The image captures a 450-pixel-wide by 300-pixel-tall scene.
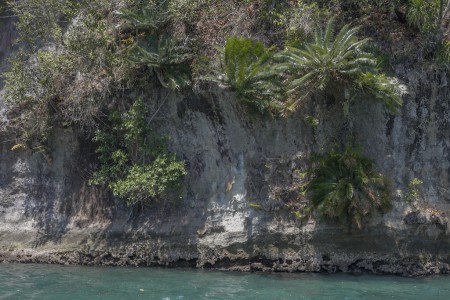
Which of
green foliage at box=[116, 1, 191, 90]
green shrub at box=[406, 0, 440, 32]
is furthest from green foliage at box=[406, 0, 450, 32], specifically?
green foliage at box=[116, 1, 191, 90]

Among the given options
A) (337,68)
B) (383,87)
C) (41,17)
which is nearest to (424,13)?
(383,87)

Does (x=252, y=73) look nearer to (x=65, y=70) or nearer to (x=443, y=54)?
(x=443, y=54)

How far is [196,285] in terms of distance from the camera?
551 inches

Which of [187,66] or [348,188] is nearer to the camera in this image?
[348,188]

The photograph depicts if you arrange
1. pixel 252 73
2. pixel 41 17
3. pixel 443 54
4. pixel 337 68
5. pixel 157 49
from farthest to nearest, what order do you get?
pixel 41 17
pixel 157 49
pixel 443 54
pixel 252 73
pixel 337 68

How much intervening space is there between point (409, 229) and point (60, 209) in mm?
9385

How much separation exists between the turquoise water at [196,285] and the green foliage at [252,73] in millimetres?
4258

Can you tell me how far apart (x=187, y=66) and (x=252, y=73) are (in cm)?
223

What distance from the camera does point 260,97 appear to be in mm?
15773

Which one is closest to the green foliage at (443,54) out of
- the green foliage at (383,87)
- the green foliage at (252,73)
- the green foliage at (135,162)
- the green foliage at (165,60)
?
the green foliage at (383,87)

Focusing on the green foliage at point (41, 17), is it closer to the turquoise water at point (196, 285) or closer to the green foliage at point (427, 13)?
the turquoise water at point (196, 285)

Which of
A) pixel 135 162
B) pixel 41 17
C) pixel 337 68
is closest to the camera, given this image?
pixel 337 68

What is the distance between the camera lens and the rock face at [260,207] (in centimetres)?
1555

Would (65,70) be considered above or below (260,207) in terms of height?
above
